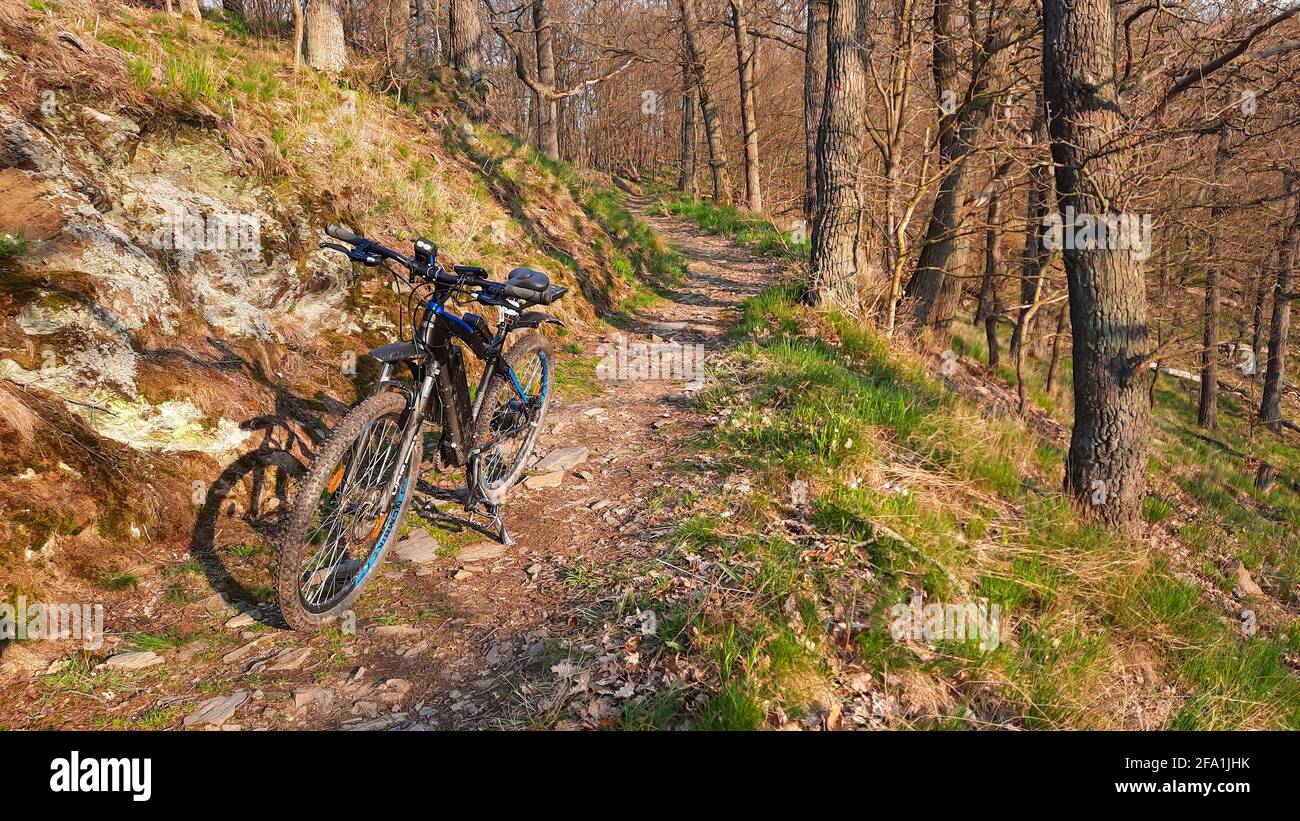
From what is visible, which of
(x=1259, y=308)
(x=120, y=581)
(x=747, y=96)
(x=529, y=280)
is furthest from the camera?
(x=747, y=96)

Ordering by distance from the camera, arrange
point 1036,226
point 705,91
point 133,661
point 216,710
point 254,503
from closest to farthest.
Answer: point 216,710 → point 133,661 → point 254,503 → point 1036,226 → point 705,91

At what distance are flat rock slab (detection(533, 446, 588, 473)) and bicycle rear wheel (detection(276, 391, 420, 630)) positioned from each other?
1674mm

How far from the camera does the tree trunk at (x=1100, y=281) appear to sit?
5359 millimetres

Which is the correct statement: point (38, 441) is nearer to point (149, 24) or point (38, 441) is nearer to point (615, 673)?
point (615, 673)

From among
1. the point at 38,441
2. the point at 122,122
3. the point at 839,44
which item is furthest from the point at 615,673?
the point at 839,44

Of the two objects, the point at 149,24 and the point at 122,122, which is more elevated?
the point at 149,24

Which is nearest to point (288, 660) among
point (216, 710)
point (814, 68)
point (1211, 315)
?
point (216, 710)

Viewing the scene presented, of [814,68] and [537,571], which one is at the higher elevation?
[814,68]

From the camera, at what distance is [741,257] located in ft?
47.7

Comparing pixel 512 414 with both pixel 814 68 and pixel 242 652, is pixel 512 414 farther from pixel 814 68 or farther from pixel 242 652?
pixel 814 68

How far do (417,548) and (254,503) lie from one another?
1.02m

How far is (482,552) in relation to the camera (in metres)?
4.16
